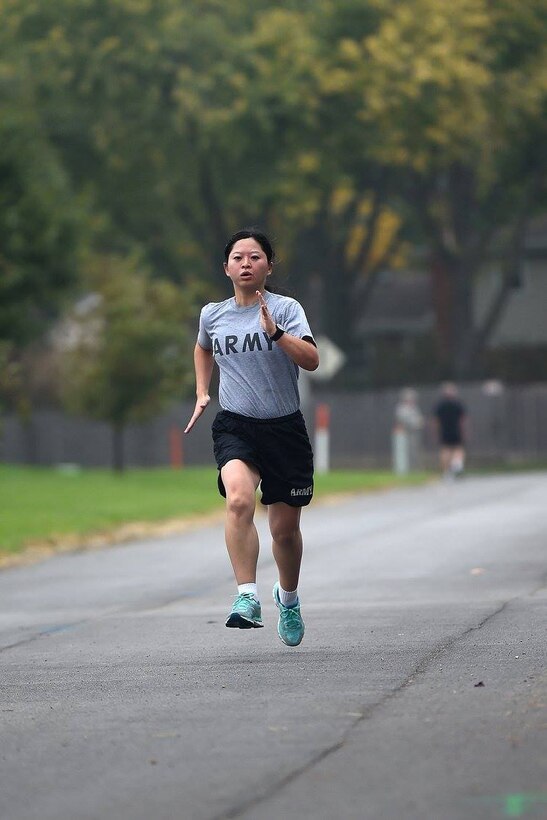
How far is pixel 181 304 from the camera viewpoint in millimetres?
36844

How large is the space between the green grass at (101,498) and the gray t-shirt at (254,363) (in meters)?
9.03

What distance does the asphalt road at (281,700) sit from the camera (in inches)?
222

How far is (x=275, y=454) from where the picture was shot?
30.0 ft

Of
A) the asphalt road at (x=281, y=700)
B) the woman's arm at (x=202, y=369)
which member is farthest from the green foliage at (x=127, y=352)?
the woman's arm at (x=202, y=369)

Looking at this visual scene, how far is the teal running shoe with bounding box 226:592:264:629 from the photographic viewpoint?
8.96 m

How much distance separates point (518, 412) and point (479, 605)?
40.0m

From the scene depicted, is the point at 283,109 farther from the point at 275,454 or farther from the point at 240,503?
the point at 240,503

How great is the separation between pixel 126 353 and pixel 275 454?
2668 cm

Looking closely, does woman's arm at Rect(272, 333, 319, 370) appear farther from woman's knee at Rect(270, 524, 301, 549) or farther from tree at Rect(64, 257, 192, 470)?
tree at Rect(64, 257, 192, 470)

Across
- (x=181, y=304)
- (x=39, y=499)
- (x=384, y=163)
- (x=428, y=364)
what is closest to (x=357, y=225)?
(x=428, y=364)

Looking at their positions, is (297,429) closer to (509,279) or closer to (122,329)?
(122,329)

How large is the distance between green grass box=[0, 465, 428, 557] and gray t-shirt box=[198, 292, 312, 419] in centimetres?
903

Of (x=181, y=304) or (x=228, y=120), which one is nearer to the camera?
(x=181, y=304)

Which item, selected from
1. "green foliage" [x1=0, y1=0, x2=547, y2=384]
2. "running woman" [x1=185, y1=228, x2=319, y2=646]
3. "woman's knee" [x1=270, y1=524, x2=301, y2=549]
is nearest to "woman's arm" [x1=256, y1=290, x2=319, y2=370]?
"running woman" [x1=185, y1=228, x2=319, y2=646]
